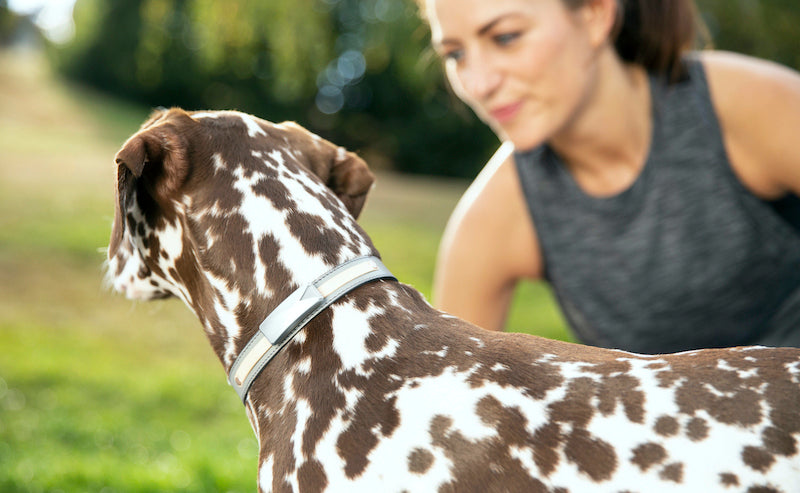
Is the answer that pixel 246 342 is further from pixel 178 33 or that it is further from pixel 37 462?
pixel 178 33

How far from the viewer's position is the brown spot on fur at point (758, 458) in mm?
1985

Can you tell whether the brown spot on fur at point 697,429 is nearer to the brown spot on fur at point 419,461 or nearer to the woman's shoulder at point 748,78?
the brown spot on fur at point 419,461

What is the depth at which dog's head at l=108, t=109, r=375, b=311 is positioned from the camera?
2.39 meters

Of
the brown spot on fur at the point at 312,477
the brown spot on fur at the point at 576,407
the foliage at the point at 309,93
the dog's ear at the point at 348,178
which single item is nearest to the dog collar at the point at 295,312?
the brown spot on fur at the point at 312,477

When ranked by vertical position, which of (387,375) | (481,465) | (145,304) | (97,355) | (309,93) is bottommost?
(145,304)

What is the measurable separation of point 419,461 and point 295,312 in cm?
56

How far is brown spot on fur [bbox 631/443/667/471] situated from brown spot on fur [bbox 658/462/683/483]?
26mm

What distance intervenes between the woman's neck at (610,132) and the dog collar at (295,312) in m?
1.82

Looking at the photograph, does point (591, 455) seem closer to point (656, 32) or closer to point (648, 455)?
point (648, 455)

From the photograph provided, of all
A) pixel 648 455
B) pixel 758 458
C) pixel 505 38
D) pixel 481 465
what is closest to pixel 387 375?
pixel 481 465

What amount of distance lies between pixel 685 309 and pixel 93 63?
1584 inches

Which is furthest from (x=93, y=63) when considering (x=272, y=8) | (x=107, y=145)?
(x=272, y=8)

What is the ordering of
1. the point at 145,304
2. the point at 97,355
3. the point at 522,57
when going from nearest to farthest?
1. the point at 522,57
2. the point at 97,355
3. the point at 145,304

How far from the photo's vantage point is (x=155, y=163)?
248 cm
